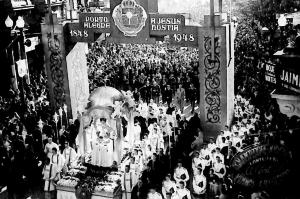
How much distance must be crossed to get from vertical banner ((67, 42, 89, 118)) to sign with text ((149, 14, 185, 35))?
458cm

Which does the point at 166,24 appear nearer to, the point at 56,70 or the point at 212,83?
the point at 212,83

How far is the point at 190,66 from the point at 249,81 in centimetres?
501

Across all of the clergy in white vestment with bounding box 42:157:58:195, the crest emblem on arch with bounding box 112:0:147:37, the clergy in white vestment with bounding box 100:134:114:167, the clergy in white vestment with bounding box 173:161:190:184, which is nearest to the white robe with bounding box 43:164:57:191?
the clergy in white vestment with bounding box 42:157:58:195

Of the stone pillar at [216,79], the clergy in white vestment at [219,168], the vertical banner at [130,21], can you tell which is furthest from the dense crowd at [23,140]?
the clergy in white vestment at [219,168]

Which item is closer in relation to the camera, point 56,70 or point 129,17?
point 129,17

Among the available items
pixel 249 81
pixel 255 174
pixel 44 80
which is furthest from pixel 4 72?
pixel 255 174

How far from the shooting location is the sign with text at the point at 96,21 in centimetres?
1848

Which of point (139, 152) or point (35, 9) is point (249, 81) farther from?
point (35, 9)

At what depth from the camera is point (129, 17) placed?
59.0 feet

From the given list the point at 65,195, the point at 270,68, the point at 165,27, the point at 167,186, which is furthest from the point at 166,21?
the point at 65,195

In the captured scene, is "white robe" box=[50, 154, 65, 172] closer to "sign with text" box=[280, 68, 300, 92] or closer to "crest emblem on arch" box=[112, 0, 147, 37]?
"crest emblem on arch" box=[112, 0, 147, 37]

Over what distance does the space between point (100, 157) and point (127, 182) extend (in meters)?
1.35

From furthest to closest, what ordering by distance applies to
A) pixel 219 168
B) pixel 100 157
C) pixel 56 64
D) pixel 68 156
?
pixel 56 64, pixel 68 156, pixel 100 157, pixel 219 168

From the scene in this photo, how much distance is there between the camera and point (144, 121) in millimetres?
17719
